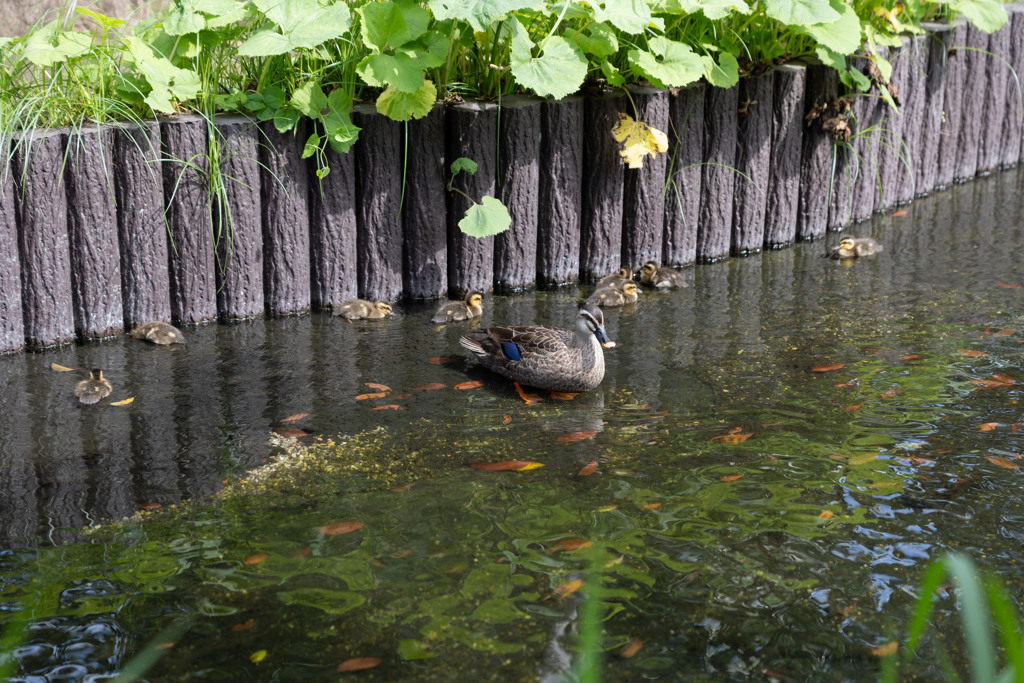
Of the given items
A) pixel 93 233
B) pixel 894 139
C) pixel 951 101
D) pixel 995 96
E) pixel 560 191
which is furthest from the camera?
pixel 995 96

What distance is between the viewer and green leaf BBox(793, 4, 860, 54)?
7219mm

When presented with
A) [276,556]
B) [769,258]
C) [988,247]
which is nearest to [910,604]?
[276,556]

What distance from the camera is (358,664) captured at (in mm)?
3193

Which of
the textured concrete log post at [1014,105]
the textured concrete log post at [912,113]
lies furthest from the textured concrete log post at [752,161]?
the textured concrete log post at [1014,105]

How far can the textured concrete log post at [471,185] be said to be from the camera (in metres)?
6.78

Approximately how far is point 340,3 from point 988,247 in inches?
211

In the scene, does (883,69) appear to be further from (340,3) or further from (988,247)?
(340,3)

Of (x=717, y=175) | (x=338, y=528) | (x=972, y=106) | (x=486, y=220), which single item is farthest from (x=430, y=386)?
(x=972, y=106)

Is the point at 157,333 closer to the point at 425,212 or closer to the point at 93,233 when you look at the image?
the point at 93,233

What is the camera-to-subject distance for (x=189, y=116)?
20.6 ft

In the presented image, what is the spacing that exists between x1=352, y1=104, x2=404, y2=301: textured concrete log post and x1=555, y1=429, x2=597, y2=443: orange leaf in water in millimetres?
2430

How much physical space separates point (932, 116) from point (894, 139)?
679 millimetres

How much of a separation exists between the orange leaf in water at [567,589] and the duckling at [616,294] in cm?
342

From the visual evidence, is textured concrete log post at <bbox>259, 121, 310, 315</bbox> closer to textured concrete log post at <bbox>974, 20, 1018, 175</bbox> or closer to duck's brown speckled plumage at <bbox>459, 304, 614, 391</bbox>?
duck's brown speckled plumage at <bbox>459, 304, 614, 391</bbox>
